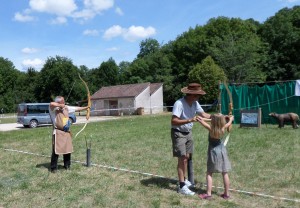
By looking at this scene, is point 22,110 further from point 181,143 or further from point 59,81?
point 59,81

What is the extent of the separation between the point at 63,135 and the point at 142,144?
4.44 meters

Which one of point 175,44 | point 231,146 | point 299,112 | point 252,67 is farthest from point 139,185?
point 175,44

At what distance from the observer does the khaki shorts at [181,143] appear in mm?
6199

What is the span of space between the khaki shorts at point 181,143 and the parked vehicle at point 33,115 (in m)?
20.3

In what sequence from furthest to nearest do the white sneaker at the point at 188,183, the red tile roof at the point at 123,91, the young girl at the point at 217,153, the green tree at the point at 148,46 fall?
the green tree at the point at 148,46, the red tile roof at the point at 123,91, the white sneaker at the point at 188,183, the young girl at the point at 217,153

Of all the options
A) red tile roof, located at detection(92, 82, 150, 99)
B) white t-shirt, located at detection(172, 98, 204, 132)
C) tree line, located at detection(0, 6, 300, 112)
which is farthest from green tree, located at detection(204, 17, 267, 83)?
white t-shirt, located at detection(172, 98, 204, 132)

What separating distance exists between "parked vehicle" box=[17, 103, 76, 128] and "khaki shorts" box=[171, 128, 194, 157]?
20.3m

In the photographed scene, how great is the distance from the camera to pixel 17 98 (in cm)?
7369

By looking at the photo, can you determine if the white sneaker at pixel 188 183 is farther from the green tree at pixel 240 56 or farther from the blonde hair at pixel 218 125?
the green tree at pixel 240 56

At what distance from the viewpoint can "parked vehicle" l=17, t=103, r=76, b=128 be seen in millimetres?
25625

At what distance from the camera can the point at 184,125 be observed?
6.31m

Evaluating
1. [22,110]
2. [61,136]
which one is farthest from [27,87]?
[61,136]

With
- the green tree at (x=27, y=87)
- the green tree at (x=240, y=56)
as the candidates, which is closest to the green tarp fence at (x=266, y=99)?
the green tree at (x=240, y=56)

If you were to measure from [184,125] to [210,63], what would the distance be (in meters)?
40.0
